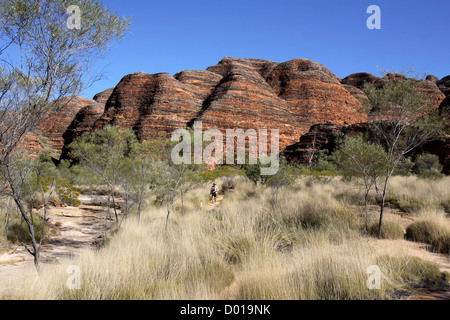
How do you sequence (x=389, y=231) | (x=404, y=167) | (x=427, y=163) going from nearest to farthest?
(x=389, y=231)
(x=404, y=167)
(x=427, y=163)

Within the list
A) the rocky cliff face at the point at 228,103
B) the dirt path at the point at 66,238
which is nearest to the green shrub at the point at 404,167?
the dirt path at the point at 66,238

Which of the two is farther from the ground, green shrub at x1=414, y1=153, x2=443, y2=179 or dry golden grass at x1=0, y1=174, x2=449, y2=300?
green shrub at x1=414, y1=153, x2=443, y2=179

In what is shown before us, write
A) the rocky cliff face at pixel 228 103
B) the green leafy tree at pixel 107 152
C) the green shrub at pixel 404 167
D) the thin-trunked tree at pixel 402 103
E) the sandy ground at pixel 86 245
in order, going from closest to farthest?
1. the sandy ground at pixel 86 245
2. the thin-trunked tree at pixel 402 103
3. the green leafy tree at pixel 107 152
4. the green shrub at pixel 404 167
5. the rocky cliff face at pixel 228 103

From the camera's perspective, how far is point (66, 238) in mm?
10266

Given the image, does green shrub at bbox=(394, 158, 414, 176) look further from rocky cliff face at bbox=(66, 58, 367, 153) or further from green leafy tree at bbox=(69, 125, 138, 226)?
rocky cliff face at bbox=(66, 58, 367, 153)

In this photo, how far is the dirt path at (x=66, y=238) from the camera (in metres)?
7.24

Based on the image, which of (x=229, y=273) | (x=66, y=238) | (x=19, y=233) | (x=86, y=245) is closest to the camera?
(x=229, y=273)

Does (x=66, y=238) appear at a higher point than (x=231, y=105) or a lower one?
lower

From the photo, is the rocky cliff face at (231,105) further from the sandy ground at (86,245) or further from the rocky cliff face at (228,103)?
the sandy ground at (86,245)

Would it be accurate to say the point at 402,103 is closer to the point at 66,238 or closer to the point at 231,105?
the point at 66,238

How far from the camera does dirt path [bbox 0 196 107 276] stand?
724cm

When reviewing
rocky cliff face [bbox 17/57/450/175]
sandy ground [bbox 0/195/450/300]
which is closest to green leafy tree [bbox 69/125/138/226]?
sandy ground [bbox 0/195/450/300]

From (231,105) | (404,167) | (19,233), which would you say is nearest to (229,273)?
(19,233)

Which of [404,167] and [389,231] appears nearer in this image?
[389,231]
